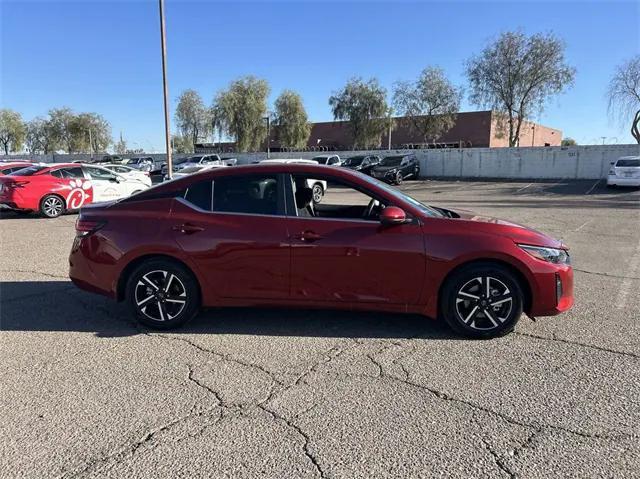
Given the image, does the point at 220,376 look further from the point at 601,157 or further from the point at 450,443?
the point at 601,157

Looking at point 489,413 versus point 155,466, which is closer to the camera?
point 155,466

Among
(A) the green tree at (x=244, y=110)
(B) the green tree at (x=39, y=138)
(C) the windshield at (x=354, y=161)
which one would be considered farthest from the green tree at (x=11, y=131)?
(C) the windshield at (x=354, y=161)

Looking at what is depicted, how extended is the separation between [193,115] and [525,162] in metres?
43.2

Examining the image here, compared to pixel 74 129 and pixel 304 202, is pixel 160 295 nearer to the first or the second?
pixel 304 202

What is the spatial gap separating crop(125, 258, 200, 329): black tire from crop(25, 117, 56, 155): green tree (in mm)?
81120

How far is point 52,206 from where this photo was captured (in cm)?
1320

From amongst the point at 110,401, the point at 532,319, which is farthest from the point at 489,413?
the point at 110,401

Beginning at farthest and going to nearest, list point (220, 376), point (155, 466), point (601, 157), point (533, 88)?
1. point (533, 88)
2. point (601, 157)
3. point (220, 376)
4. point (155, 466)

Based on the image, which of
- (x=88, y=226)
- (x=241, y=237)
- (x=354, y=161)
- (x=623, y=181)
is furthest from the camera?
(x=354, y=161)

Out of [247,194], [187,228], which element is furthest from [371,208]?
[187,228]

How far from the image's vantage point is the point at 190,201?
15.1 feet

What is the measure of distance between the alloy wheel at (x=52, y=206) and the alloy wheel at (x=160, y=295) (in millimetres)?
10390

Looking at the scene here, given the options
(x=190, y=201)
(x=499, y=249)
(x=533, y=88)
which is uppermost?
(x=533, y=88)

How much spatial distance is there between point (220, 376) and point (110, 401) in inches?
30.8
